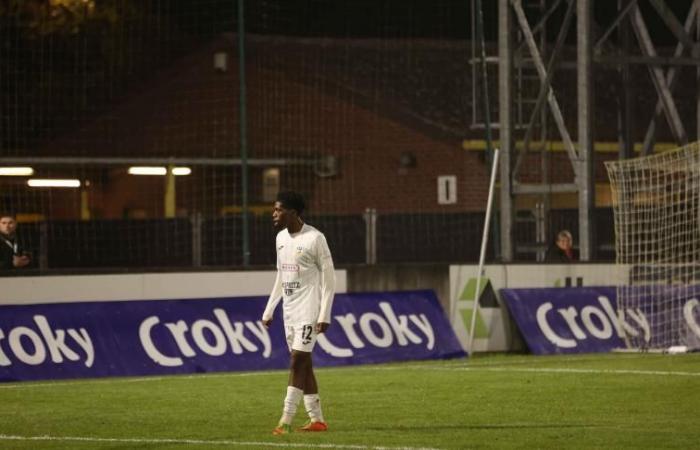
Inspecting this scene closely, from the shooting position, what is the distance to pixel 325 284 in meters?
12.9

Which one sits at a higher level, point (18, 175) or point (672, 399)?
point (18, 175)

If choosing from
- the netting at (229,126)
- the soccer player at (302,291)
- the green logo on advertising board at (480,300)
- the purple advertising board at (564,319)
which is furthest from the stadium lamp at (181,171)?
the soccer player at (302,291)

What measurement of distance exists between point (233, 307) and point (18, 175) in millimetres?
3852

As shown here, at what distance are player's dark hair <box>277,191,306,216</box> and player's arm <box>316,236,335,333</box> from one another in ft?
1.04

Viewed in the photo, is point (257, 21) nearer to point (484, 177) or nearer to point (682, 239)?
point (682, 239)

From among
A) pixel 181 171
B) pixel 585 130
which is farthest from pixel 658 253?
pixel 181 171

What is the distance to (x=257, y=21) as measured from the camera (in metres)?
24.6

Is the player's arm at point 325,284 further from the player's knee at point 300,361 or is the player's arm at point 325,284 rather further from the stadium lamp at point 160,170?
the stadium lamp at point 160,170

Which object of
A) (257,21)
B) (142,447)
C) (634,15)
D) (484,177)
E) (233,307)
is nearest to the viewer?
(142,447)

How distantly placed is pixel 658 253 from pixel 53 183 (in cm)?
908

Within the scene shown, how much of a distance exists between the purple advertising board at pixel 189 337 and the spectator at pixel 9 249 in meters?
1.16

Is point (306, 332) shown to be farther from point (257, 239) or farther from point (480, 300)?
point (257, 239)

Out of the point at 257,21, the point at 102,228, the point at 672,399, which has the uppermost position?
the point at 257,21

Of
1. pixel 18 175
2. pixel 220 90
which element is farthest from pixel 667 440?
pixel 220 90
